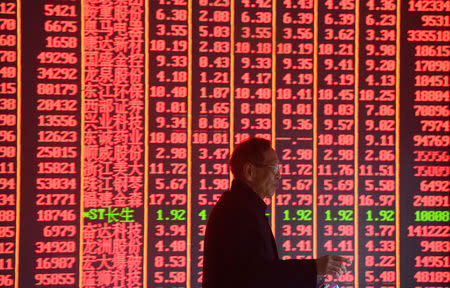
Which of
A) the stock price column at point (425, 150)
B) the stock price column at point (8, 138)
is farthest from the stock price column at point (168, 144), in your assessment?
the stock price column at point (425, 150)

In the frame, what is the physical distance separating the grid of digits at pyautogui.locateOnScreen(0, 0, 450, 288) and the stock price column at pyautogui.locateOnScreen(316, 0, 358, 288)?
1cm

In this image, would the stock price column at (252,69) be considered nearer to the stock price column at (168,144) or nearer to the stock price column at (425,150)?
the stock price column at (168,144)

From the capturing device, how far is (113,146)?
2.89 meters

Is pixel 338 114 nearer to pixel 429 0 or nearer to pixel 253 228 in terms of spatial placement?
pixel 429 0

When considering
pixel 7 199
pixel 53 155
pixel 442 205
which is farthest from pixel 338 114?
pixel 7 199

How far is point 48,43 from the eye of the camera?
2885 millimetres

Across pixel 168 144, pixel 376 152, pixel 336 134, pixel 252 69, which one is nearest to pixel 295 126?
pixel 336 134

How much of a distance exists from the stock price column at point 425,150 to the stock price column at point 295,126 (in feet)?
2.34

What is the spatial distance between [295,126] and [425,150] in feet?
3.28

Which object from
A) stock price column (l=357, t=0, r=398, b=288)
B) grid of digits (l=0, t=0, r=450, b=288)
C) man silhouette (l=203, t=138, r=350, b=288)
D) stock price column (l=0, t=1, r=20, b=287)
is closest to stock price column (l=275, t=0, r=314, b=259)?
grid of digits (l=0, t=0, r=450, b=288)

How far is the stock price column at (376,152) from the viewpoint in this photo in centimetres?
305

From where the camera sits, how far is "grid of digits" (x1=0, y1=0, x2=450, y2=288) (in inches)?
113

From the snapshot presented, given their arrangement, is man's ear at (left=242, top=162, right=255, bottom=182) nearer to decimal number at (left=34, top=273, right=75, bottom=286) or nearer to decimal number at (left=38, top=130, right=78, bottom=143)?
decimal number at (left=38, top=130, right=78, bottom=143)

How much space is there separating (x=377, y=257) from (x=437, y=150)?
914mm
